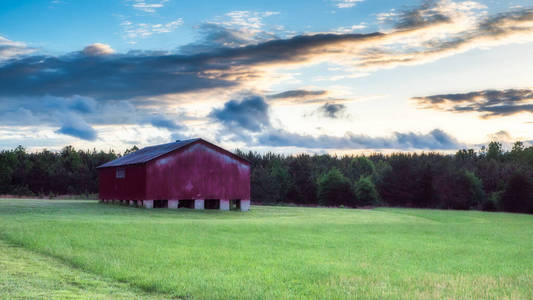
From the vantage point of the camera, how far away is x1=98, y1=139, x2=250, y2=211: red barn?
55.1 metres

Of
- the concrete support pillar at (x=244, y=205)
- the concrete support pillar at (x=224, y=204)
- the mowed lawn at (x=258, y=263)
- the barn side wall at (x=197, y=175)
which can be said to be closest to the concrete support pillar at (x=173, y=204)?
the barn side wall at (x=197, y=175)

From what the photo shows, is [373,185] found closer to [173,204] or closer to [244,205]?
[244,205]

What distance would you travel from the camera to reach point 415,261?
20844 mm

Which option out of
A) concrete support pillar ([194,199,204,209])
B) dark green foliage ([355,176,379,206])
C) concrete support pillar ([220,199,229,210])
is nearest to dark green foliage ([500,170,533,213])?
dark green foliage ([355,176,379,206])

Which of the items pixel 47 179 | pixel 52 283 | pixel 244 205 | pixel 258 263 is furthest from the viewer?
pixel 47 179

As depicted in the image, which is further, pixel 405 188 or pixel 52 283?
pixel 405 188

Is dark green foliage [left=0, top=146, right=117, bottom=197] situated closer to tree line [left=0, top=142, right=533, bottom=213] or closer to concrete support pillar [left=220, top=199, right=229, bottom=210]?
tree line [left=0, top=142, right=533, bottom=213]

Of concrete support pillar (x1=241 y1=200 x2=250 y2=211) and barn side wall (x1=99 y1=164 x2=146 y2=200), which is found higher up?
barn side wall (x1=99 y1=164 x2=146 y2=200)

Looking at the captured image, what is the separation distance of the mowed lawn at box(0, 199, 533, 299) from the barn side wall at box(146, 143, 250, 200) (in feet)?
74.6

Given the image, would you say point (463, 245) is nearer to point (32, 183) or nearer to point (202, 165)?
point (202, 165)

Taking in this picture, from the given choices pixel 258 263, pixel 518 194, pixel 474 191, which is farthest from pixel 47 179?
pixel 258 263

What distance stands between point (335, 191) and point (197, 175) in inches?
1542

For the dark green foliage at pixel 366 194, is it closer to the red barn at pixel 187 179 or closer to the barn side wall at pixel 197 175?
the red barn at pixel 187 179

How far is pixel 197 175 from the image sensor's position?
57.4 m
